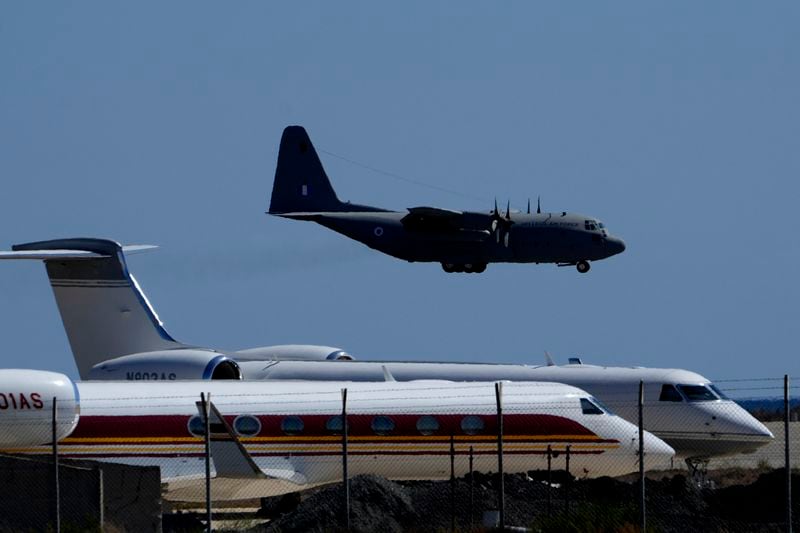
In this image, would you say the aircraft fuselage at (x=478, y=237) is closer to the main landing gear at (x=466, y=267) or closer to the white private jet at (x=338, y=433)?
the main landing gear at (x=466, y=267)

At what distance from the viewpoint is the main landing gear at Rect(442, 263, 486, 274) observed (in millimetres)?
59188

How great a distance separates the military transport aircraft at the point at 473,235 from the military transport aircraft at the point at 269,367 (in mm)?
17514

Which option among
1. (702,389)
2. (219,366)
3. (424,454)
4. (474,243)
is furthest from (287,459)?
(474,243)

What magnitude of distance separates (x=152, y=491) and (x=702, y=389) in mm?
15035

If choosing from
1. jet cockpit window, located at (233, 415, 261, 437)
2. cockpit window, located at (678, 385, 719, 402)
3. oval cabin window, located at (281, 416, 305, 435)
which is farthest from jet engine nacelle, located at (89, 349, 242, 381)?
cockpit window, located at (678, 385, 719, 402)

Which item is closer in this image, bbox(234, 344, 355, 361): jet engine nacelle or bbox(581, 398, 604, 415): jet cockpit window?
bbox(581, 398, 604, 415): jet cockpit window

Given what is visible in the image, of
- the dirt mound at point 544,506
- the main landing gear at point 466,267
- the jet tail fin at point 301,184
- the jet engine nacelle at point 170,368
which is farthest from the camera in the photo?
the jet tail fin at point 301,184

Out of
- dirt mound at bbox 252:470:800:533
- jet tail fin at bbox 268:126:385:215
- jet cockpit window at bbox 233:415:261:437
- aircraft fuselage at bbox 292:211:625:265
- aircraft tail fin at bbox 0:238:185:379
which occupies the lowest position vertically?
dirt mound at bbox 252:470:800:533

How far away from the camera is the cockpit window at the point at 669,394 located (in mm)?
34344

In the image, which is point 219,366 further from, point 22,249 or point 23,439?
point 23,439

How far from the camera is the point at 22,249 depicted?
39562 mm

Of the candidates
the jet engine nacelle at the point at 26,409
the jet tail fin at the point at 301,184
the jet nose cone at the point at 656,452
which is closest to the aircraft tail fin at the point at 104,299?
the jet engine nacelle at the point at 26,409

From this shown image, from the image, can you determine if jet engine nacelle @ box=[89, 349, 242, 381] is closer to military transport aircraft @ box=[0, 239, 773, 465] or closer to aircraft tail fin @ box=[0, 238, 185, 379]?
military transport aircraft @ box=[0, 239, 773, 465]

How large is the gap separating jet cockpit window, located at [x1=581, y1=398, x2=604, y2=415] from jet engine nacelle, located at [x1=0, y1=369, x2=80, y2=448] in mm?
8882
